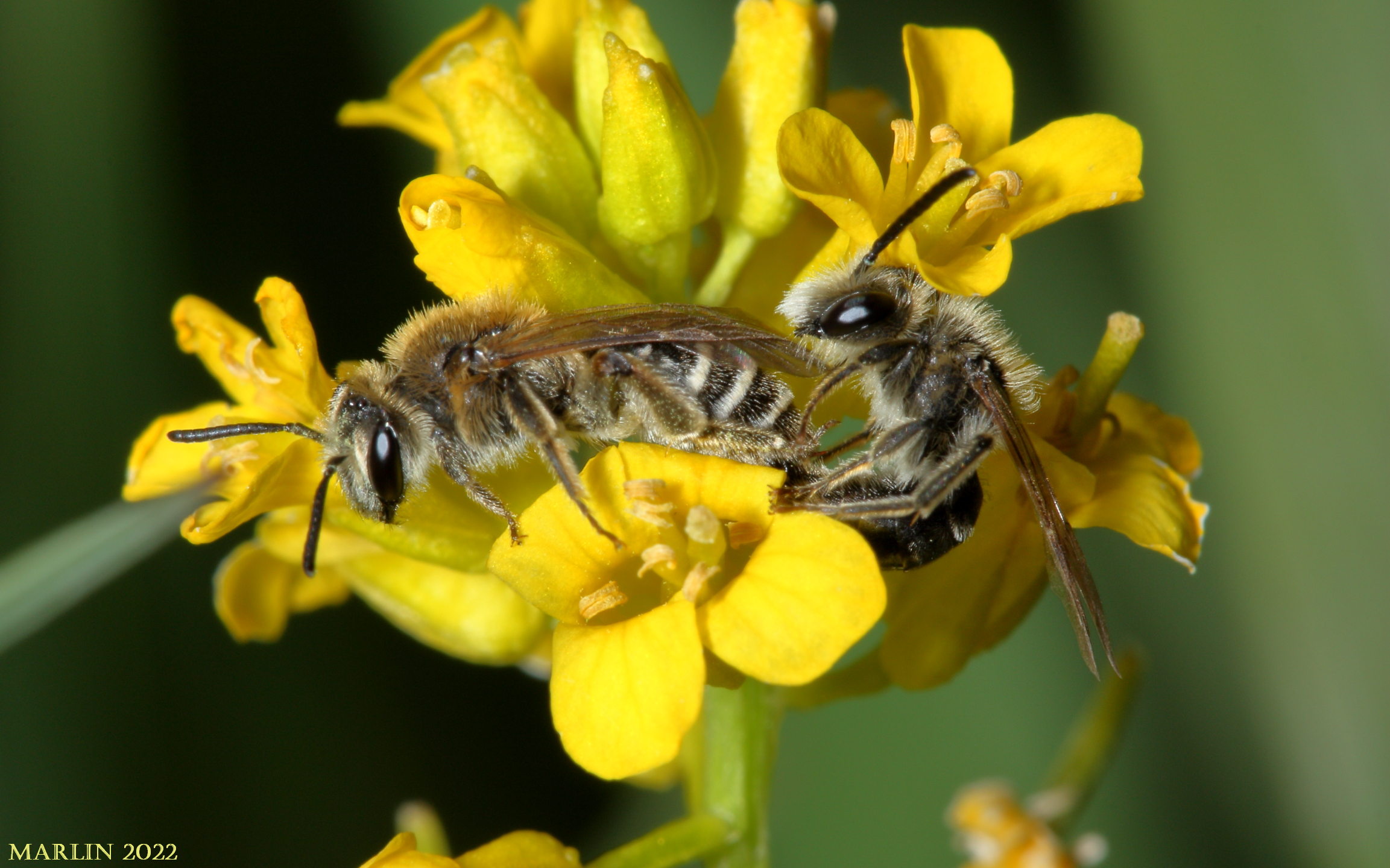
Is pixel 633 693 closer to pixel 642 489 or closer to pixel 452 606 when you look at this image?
pixel 642 489

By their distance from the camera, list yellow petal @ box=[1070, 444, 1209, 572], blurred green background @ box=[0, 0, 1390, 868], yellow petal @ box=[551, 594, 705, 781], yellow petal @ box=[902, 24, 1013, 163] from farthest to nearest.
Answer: blurred green background @ box=[0, 0, 1390, 868] < yellow petal @ box=[902, 24, 1013, 163] < yellow petal @ box=[1070, 444, 1209, 572] < yellow petal @ box=[551, 594, 705, 781]

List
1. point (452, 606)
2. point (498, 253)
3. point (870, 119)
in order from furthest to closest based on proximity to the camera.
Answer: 1. point (870, 119)
2. point (452, 606)
3. point (498, 253)

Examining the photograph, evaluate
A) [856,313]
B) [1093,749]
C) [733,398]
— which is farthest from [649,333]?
[1093,749]

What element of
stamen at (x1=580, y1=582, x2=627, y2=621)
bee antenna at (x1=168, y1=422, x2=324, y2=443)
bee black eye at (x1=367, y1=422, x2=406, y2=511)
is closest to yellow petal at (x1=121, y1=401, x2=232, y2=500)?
bee antenna at (x1=168, y1=422, x2=324, y2=443)

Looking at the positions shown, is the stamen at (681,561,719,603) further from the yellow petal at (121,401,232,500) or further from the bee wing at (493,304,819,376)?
the yellow petal at (121,401,232,500)

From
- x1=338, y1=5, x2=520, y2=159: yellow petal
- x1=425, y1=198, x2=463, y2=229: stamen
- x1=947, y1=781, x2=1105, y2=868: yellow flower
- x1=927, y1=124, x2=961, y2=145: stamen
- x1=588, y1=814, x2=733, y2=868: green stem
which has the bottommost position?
x1=947, y1=781, x2=1105, y2=868: yellow flower

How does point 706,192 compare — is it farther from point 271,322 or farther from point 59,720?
point 59,720
